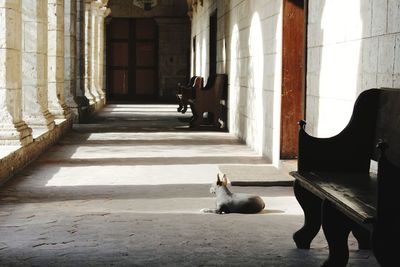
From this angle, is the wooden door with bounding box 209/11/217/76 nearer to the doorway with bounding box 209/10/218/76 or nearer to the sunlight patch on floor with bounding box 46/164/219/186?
the doorway with bounding box 209/10/218/76

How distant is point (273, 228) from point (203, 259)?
93cm

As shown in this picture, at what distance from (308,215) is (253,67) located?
5850mm

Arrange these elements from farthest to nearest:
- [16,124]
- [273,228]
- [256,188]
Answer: [16,124], [256,188], [273,228]

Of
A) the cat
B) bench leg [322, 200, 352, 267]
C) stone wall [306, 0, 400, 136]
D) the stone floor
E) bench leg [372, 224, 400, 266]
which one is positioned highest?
stone wall [306, 0, 400, 136]

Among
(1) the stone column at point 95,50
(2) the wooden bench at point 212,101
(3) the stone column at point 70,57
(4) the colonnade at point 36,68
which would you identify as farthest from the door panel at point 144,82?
(2) the wooden bench at point 212,101

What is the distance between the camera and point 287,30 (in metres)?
8.01

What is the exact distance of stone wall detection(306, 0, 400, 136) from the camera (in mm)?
4785

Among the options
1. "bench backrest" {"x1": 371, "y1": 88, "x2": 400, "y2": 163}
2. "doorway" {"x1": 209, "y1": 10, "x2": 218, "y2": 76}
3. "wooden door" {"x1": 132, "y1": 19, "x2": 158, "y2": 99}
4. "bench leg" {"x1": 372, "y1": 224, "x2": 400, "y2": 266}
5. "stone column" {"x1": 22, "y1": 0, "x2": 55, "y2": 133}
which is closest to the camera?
"bench leg" {"x1": 372, "y1": 224, "x2": 400, "y2": 266}

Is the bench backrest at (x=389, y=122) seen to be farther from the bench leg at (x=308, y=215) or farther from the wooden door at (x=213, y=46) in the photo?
the wooden door at (x=213, y=46)

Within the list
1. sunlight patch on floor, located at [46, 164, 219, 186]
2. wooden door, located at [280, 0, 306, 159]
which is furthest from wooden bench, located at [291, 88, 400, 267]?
wooden door, located at [280, 0, 306, 159]

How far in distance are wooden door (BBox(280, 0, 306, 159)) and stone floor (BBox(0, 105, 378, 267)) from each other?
510mm

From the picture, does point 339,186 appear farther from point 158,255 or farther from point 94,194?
point 94,194

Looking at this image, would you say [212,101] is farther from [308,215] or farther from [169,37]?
[169,37]

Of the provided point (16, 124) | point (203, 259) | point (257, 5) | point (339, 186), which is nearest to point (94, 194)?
point (16, 124)
